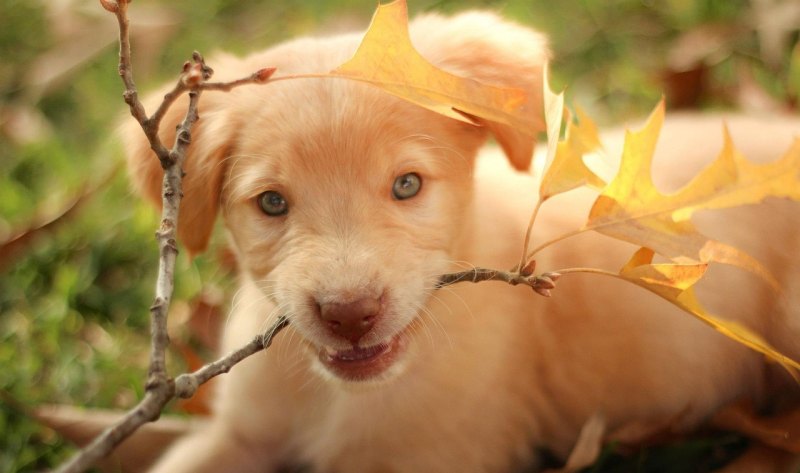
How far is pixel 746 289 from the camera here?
2422mm

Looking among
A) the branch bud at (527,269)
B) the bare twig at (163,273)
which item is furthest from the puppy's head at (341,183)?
the branch bud at (527,269)

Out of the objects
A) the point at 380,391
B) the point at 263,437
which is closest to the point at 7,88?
the point at 263,437

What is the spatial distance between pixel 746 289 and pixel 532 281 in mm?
1138

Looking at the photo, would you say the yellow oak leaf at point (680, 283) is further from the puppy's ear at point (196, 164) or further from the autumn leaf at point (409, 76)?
the puppy's ear at point (196, 164)

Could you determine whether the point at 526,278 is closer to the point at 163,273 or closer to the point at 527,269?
the point at 527,269

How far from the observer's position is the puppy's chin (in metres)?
1.99

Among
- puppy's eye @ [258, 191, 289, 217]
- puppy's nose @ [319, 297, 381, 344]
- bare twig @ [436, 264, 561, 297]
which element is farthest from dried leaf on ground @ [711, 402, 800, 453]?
puppy's eye @ [258, 191, 289, 217]

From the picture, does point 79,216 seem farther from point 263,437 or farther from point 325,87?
point 325,87

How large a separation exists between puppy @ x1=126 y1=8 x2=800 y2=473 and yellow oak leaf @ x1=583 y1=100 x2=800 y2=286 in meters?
0.52

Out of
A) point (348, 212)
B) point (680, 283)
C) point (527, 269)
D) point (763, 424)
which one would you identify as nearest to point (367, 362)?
point (348, 212)

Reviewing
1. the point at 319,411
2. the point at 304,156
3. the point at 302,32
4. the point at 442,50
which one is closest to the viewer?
the point at 304,156

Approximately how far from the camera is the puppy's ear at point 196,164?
84.0 inches

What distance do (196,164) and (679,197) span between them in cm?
120

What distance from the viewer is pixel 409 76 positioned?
61.0 inches
